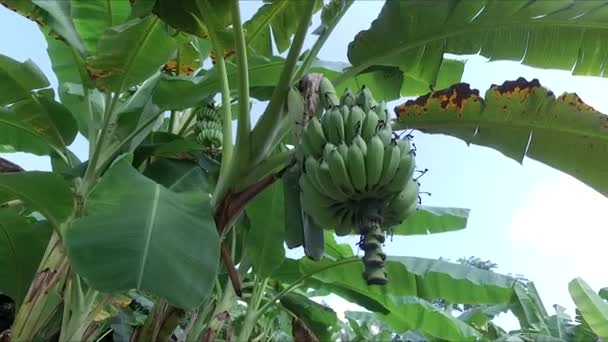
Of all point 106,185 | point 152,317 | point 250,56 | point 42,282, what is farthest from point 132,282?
point 250,56

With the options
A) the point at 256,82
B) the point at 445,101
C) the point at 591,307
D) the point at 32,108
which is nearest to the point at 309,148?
the point at 445,101

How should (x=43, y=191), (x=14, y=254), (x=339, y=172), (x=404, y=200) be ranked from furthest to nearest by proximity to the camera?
(x=14, y=254) → (x=43, y=191) → (x=404, y=200) → (x=339, y=172)

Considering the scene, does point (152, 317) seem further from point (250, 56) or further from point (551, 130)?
point (551, 130)

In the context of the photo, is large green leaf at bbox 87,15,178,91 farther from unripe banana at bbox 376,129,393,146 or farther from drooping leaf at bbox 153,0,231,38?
unripe banana at bbox 376,129,393,146

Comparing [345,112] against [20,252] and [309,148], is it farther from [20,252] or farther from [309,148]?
[20,252]

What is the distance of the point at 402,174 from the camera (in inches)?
40.6

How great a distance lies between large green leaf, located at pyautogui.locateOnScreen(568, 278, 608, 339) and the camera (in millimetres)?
2543

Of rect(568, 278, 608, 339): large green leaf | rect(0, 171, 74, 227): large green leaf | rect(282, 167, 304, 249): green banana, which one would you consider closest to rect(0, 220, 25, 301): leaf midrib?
rect(0, 171, 74, 227): large green leaf

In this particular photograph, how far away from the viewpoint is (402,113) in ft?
5.12

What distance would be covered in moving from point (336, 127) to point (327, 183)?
13 cm

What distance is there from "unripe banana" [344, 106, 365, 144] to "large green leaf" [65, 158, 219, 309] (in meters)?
0.36

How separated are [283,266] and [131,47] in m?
1.14

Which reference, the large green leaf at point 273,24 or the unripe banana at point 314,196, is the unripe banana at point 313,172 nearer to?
the unripe banana at point 314,196

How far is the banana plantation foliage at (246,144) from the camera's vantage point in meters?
1.08
